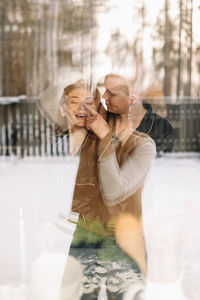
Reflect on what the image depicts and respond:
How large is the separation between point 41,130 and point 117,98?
1.28 meters

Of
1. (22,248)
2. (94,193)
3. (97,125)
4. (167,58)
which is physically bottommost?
(22,248)

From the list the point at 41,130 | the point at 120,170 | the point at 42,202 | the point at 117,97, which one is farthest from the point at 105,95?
the point at 41,130

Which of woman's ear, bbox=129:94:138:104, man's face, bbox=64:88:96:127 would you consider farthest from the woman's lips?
woman's ear, bbox=129:94:138:104

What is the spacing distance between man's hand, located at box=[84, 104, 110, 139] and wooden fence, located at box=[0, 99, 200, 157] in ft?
0.34

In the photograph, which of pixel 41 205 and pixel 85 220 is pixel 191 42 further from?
pixel 41 205

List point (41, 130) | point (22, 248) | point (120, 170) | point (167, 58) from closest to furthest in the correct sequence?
1. point (120, 170)
2. point (22, 248)
3. point (167, 58)
4. point (41, 130)

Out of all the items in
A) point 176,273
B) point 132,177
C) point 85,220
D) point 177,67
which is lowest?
point 176,273

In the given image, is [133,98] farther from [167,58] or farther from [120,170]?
[167,58]

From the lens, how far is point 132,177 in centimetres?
62

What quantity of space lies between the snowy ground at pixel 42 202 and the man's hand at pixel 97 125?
12 cm

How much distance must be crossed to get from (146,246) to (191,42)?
532 millimetres

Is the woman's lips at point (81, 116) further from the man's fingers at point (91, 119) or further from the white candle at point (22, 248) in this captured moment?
the white candle at point (22, 248)

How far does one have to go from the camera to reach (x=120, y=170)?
0.61 meters

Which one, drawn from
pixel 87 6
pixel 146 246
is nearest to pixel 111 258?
pixel 146 246
